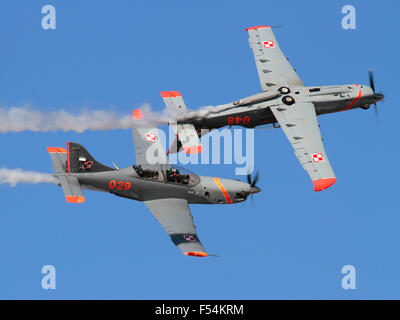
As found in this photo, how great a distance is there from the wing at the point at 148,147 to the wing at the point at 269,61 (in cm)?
717

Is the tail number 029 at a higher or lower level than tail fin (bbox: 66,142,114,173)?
lower

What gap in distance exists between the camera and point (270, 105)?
55.8 m

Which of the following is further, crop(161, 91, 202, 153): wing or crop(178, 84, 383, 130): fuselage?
crop(178, 84, 383, 130): fuselage

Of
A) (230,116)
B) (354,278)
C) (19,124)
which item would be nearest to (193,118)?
(230,116)

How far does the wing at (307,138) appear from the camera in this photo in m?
51.3

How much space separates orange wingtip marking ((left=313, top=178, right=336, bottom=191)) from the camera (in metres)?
50.6

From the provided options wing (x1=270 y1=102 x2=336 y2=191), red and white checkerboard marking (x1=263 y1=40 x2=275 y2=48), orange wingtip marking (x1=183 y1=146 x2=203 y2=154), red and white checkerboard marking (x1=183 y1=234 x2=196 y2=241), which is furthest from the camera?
red and white checkerboard marking (x1=263 y1=40 x2=275 y2=48)

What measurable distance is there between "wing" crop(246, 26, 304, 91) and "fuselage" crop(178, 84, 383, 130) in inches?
44.2

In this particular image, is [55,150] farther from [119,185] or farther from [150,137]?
[150,137]

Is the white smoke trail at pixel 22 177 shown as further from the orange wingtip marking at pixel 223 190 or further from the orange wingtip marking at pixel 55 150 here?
the orange wingtip marking at pixel 223 190

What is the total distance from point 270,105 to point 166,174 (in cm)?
811

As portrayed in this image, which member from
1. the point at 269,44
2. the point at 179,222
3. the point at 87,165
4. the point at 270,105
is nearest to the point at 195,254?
the point at 179,222

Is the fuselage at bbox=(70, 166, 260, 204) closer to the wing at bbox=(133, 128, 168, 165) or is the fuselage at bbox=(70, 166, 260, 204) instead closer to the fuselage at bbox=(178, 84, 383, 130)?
the wing at bbox=(133, 128, 168, 165)

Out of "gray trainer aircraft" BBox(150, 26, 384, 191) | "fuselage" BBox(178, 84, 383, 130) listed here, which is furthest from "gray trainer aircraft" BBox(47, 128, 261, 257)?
"fuselage" BBox(178, 84, 383, 130)
